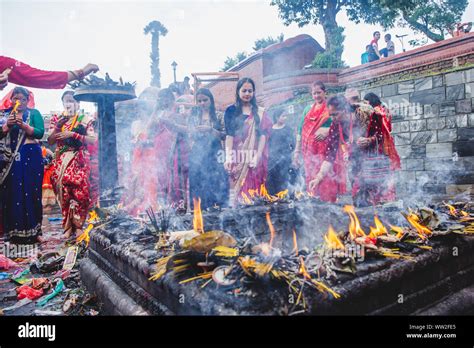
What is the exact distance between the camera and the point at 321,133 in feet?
14.7

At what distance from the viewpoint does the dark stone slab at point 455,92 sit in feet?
21.1

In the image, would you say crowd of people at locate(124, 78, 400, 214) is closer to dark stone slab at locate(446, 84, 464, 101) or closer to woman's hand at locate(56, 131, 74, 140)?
woman's hand at locate(56, 131, 74, 140)

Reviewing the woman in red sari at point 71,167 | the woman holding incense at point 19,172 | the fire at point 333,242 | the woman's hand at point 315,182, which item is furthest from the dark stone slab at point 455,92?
the woman holding incense at point 19,172

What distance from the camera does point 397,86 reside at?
7457 millimetres

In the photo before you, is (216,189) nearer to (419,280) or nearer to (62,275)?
(62,275)

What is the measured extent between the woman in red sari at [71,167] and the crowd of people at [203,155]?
0.05 ft

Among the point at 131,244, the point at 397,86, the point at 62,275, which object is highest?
the point at 397,86

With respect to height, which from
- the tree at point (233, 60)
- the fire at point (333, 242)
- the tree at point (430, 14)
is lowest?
the fire at point (333, 242)

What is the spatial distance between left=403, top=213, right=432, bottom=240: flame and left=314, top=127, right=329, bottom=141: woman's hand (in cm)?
199

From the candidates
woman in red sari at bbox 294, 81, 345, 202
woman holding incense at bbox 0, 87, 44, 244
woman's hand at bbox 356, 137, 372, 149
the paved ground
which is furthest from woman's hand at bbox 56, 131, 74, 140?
woman's hand at bbox 356, 137, 372, 149

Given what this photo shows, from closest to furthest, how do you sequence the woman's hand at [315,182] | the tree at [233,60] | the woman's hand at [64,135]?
the woman's hand at [315,182]
the woman's hand at [64,135]
the tree at [233,60]

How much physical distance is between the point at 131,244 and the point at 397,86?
7.01 metres

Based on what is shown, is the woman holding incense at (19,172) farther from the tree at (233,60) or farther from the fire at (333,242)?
the tree at (233,60)
